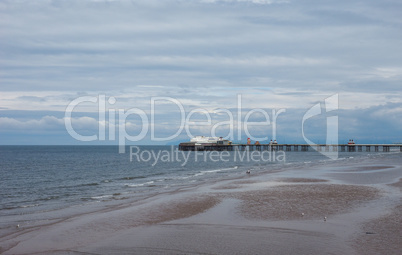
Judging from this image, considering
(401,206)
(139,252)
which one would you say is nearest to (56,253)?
(139,252)

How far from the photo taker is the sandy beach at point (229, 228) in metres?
11.3

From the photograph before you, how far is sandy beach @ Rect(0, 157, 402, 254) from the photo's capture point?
11273mm

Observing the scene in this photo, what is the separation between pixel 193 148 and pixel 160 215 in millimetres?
112719

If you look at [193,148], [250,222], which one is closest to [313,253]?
[250,222]

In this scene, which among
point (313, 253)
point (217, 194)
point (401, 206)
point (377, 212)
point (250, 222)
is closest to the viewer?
point (313, 253)

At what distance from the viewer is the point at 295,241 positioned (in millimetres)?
11734

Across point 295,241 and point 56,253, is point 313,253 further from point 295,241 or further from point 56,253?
point 56,253

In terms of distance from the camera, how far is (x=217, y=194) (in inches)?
885

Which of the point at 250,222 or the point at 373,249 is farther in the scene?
the point at 250,222

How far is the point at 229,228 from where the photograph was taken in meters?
13.6

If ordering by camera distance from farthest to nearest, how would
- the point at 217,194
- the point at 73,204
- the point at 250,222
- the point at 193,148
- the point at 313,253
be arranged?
the point at 193,148, the point at 217,194, the point at 73,204, the point at 250,222, the point at 313,253

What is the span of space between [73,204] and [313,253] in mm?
14086

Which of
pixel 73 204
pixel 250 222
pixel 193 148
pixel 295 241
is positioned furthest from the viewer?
pixel 193 148

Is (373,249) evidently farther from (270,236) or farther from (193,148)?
(193,148)
